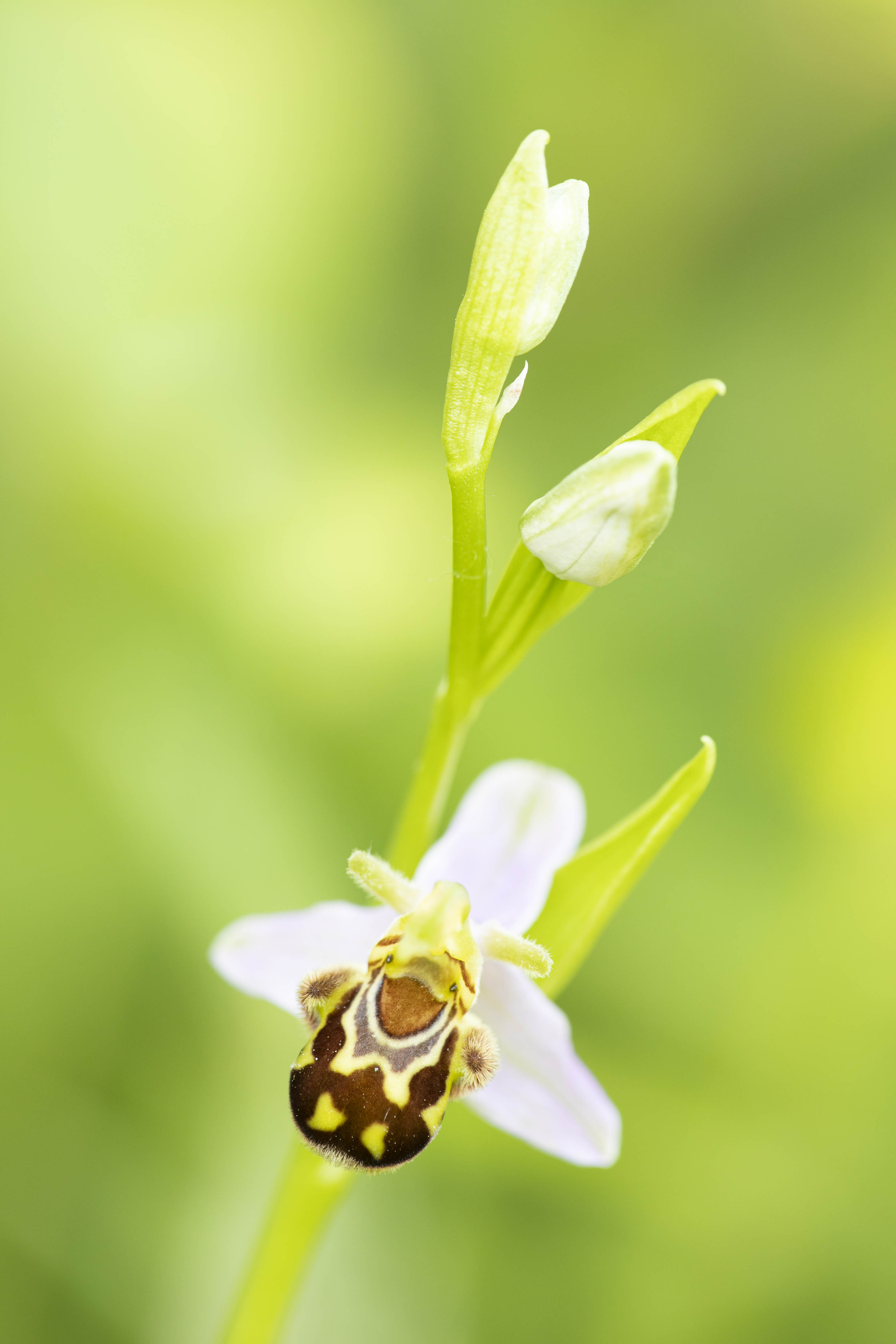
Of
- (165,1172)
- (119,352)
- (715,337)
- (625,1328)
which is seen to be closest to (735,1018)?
(625,1328)

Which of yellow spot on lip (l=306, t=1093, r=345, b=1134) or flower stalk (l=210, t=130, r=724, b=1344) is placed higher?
flower stalk (l=210, t=130, r=724, b=1344)

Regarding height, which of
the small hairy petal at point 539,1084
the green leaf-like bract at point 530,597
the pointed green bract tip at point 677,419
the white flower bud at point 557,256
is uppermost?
the white flower bud at point 557,256

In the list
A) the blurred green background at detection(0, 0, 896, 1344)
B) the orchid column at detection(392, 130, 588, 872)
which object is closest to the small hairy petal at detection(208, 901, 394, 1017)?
the orchid column at detection(392, 130, 588, 872)

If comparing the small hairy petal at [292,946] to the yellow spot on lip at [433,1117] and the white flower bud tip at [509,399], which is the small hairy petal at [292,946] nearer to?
the yellow spot on lip at [433,1117]

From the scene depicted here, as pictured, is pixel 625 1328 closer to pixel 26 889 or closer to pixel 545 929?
pixel 545 929

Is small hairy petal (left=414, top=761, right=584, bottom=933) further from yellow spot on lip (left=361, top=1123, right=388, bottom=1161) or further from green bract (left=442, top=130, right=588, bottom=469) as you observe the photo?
green bract (left=442, top=130, right=588, bottom=469)

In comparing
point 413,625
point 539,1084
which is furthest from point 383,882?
point 413,625

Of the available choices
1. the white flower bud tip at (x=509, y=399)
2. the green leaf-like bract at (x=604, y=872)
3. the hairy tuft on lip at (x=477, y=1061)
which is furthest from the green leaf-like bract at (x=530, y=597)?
the hairy tuft on lip at (x=477, y=1061)
